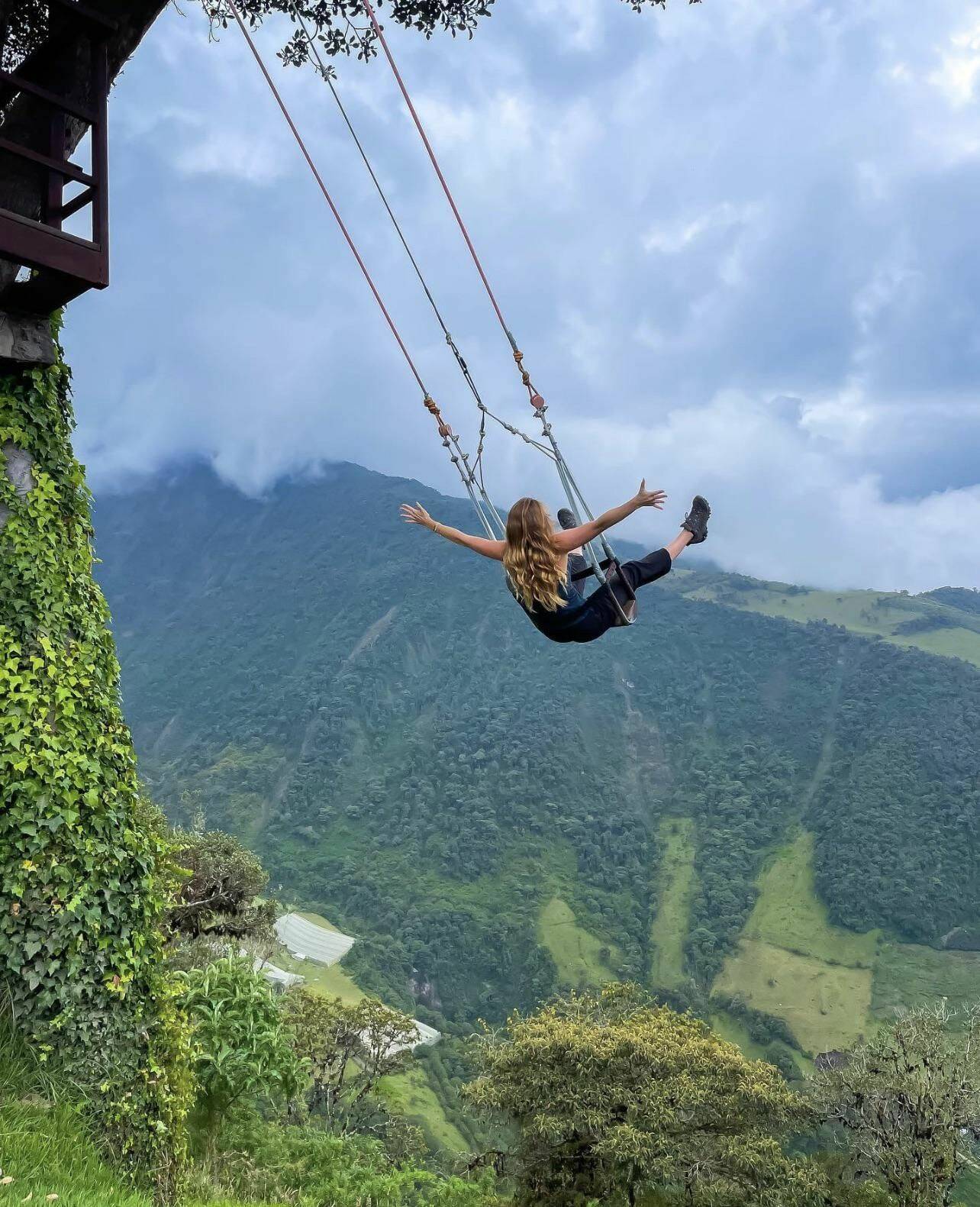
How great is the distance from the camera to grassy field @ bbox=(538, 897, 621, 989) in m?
102

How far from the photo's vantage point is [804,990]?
309 feet

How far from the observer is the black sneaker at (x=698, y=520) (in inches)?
248

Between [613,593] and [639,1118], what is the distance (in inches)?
636

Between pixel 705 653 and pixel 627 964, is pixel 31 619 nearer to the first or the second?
pixel 627 964

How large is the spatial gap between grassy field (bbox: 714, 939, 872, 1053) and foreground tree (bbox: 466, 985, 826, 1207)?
7431cm

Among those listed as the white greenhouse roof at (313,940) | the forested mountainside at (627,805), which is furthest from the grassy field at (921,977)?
the white greenhouse roof at (313,940)

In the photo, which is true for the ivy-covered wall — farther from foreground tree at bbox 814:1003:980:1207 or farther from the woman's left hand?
foreground tree at bbox 814:1003:980:1207

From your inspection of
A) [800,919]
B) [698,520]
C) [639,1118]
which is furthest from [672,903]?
[698,520]

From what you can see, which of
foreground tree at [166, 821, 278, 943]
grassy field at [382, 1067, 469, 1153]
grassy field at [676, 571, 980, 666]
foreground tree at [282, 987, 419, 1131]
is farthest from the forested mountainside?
foreground tree at [166, 821, 278, 943]

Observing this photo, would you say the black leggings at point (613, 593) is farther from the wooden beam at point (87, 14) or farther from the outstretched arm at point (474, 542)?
the wooden beam at point (87, 14)

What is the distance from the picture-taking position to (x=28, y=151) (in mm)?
4809

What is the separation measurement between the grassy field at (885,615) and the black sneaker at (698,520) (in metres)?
169

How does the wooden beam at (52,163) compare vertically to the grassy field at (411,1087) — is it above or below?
above

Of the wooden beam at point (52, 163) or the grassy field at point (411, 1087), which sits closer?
the wooden beam at point (52, 163)
